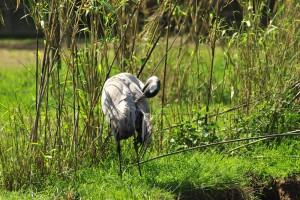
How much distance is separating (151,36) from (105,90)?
4.48ft

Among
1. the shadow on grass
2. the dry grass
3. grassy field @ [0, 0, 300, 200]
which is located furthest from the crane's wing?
the dry grass

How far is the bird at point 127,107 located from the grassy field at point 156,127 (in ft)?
1.23

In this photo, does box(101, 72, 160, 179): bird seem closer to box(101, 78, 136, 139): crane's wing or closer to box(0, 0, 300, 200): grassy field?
box(101, 78, 136, 139): crane's wing

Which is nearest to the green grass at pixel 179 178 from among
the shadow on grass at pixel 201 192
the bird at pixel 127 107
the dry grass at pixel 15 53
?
the shadow on grass at pixel 201 192

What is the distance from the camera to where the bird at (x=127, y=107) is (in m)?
4.63

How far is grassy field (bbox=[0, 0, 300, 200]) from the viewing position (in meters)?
5.00

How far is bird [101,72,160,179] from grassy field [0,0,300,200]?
1.23ft

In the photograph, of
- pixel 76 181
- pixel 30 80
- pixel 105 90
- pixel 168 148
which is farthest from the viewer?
pixel 30 80

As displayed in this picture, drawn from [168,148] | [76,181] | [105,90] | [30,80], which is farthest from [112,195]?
[30,80]

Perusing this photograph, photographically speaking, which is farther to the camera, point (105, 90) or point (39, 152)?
point (39, 152)

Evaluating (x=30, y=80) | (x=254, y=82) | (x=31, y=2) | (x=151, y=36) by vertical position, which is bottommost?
(x=30, y=80)

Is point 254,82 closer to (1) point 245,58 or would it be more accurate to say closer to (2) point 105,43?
(1) point 245,58

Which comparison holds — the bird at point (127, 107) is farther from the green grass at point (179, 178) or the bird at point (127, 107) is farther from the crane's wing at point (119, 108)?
the green grass at point (179, 178)

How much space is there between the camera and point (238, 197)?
525cm
